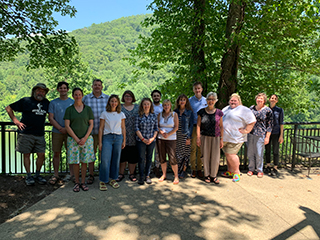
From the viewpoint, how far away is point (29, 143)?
487 centimetres

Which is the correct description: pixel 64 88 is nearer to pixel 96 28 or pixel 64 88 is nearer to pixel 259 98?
pixel 259 98

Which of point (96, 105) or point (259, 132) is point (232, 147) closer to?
point (259, 132)

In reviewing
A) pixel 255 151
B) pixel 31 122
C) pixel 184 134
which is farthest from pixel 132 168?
pixel 255 151

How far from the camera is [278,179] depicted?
5.74m

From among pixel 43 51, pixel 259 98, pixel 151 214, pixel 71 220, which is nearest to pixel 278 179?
pixel 259 98

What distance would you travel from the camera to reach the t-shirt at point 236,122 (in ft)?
17.8

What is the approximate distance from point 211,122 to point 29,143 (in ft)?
12.4

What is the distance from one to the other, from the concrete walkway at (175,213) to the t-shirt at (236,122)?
3.41ft

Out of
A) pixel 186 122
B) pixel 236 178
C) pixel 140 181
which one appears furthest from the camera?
pixel 236 178

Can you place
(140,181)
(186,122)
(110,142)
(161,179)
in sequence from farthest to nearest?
1. (161,179)
2. (186,122)
3. (140,181)
4. (110,142)

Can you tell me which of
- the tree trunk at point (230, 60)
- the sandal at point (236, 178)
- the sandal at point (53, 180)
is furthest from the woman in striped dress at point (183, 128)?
the tree trunk at point (230, 60)

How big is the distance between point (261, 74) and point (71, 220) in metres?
8.45

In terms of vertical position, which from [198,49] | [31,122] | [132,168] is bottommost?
[132,168]

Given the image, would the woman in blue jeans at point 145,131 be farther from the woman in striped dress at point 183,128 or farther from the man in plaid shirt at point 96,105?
the man in plaid shirt at point 96,105
